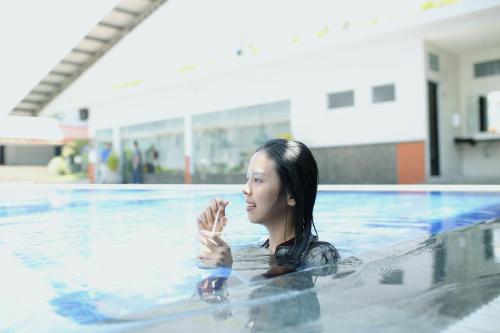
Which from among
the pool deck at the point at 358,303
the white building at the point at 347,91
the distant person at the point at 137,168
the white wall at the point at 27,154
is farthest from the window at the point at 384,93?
the white wall at the point at 27,154

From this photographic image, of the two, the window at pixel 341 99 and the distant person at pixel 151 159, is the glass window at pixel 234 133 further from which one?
the distant person at pixel 151 159

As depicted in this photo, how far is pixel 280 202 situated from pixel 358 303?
28.2 inches

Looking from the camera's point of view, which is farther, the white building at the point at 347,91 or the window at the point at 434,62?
the window at the point at 434,62

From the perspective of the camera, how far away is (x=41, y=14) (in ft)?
56.2

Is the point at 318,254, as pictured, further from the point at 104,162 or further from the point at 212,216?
the point at 104,162

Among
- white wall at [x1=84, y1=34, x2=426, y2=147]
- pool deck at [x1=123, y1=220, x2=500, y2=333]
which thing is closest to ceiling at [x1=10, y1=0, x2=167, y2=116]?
white wall at [x1=84, y1=34, x2=426, y2=147]

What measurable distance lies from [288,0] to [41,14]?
29.1 ft

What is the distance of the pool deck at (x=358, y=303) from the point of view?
1.49m

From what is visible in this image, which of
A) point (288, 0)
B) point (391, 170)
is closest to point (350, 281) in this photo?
point (391, 170)

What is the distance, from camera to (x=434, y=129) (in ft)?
45.5

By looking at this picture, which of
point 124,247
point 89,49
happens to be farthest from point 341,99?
point 89,49

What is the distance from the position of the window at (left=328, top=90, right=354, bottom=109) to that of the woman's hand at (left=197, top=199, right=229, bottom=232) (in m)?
12.4

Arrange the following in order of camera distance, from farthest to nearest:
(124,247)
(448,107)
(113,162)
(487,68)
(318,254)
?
(113,162) < (487,68) < (448,107) < (124,247) < (318,254)

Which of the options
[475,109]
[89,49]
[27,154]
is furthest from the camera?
[27,154]
